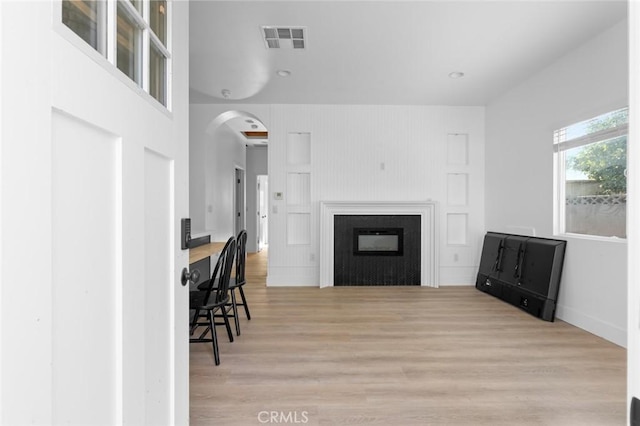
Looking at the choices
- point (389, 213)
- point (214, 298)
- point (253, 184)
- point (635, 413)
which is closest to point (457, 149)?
point (389, 213)

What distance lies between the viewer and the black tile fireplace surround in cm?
498

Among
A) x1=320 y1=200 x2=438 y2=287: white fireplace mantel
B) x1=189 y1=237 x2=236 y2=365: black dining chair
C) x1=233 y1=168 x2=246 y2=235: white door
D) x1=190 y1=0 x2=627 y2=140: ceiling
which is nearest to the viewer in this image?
x1=189 y1=237 x2=236 y2=365: black dining chair

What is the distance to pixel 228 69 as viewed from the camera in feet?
11.9

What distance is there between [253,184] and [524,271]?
22.1ft

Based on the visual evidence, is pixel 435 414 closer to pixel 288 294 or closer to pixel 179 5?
pixel 179 5

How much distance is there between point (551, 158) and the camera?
12.0 ft

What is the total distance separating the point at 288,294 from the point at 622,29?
4.15 m

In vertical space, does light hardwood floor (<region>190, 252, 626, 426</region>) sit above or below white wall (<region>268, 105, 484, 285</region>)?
below

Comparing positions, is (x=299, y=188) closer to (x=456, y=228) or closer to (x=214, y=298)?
(x=456, y=228)

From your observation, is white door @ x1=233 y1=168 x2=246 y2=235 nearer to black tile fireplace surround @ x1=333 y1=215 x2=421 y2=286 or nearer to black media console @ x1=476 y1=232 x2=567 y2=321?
black tile fireplace surround @ x1=333 y1=215 x2=421 y2=286

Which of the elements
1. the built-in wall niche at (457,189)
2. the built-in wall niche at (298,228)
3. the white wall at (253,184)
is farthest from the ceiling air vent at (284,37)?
the white wall at (253,184)

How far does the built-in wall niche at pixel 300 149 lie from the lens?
16.9 ft

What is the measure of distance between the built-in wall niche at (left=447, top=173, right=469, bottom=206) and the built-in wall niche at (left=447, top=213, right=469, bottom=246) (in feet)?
0.65

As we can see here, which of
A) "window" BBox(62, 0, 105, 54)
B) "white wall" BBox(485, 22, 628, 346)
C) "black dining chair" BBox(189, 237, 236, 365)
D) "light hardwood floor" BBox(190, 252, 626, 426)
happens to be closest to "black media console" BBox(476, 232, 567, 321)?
"white wall" BBox(485, 22, 628, 346)
